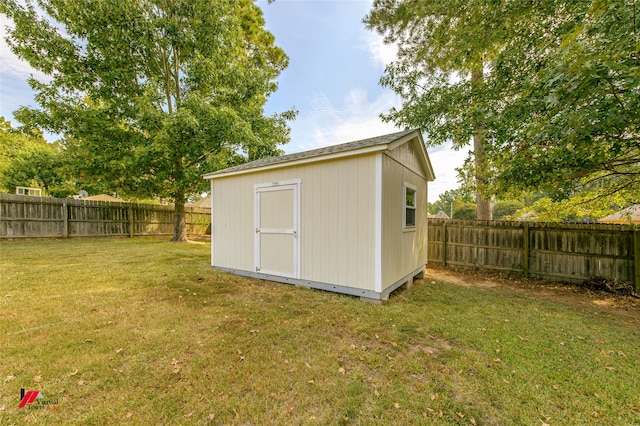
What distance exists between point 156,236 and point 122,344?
12.9 metres

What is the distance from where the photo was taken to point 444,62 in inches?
318

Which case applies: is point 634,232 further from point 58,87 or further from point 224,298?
point 58,87

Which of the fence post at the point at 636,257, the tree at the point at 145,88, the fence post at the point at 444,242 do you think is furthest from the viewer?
the tree at the point at 145,88

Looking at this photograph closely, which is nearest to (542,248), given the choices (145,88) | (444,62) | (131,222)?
(444,62)

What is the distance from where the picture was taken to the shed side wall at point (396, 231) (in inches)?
164

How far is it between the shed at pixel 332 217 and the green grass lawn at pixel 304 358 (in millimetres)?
578

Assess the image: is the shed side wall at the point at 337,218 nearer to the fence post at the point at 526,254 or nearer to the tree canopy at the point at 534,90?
the tree canopy at the point at 534,90

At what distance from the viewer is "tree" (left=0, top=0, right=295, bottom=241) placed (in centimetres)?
902

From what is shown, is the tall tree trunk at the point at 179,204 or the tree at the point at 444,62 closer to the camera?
the tree at the point at 444,62

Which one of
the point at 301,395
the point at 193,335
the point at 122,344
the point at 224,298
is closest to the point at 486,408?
the point at 301,395

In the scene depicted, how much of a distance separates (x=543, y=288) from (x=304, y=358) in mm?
6009

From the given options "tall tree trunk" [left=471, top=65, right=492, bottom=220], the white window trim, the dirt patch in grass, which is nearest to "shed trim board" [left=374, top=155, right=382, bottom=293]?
the white window trim

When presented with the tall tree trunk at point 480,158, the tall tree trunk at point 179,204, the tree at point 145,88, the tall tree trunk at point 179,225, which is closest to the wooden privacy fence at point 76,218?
the tree at point 145,88

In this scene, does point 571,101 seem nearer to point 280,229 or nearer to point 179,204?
point 280,229
